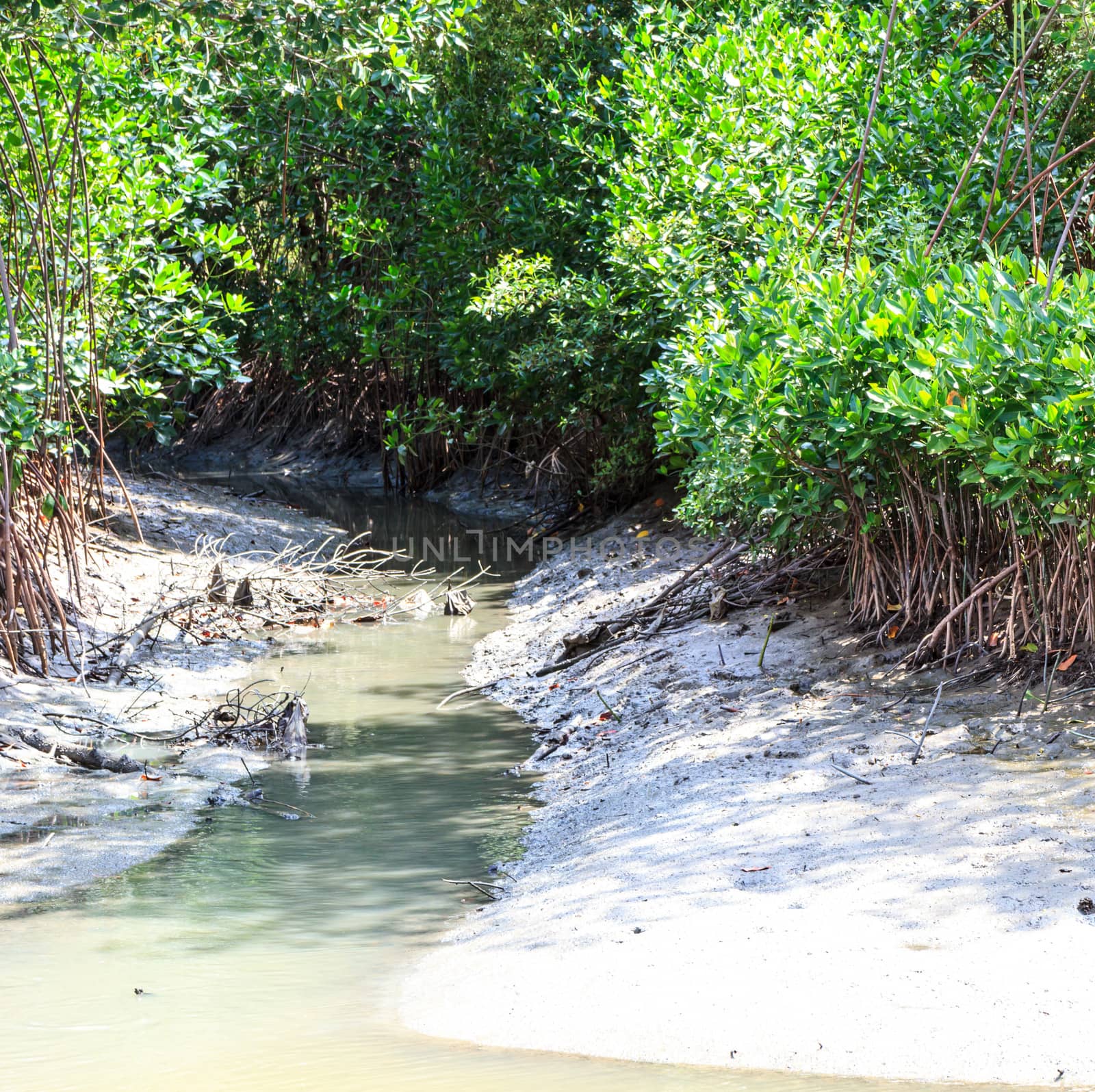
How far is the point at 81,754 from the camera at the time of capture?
6.18 m

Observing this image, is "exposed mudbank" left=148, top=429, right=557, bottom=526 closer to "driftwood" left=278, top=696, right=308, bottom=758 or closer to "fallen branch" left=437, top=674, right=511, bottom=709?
"fallen branch" left=437, top=674, right=511, bottom=709

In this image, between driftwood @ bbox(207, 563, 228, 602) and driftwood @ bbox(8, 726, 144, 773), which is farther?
driftwood @ bbox(207, 563, 228, 602)

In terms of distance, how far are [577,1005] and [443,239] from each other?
10.8 metres

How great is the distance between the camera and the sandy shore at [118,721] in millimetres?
5246

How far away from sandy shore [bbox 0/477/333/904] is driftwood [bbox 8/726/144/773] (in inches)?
2.1

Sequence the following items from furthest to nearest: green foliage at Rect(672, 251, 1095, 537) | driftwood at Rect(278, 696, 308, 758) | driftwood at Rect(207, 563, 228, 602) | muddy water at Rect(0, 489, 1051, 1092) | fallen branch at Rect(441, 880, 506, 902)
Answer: driftwood at Rect(207, 563, 228, 602) → driftwood at Rect(278, 696, 308, 758) → green foliage at Rect(672, 251, 1095, 537) → fallen branch at Rect(441, 880, 506, 902) → muddy water at Rect(0, 489, 1051, 1092)

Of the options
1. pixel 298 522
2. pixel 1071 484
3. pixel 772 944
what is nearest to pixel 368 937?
pixel 772 944

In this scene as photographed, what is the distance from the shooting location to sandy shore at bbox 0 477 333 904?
5246mm

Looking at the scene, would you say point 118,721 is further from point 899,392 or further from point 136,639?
point 899,392

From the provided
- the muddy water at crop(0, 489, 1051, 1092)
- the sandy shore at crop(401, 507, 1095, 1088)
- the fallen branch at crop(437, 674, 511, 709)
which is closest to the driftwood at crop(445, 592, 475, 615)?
the fallen branch at crop(437, 674, 511, 709)

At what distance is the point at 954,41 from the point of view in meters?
8.20

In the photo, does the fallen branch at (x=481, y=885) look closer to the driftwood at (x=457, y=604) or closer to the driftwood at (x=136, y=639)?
the driftwood at (x=136, y=639)

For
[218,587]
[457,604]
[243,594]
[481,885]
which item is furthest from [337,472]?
[481,885]

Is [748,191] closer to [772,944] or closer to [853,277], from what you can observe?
[853,277]
